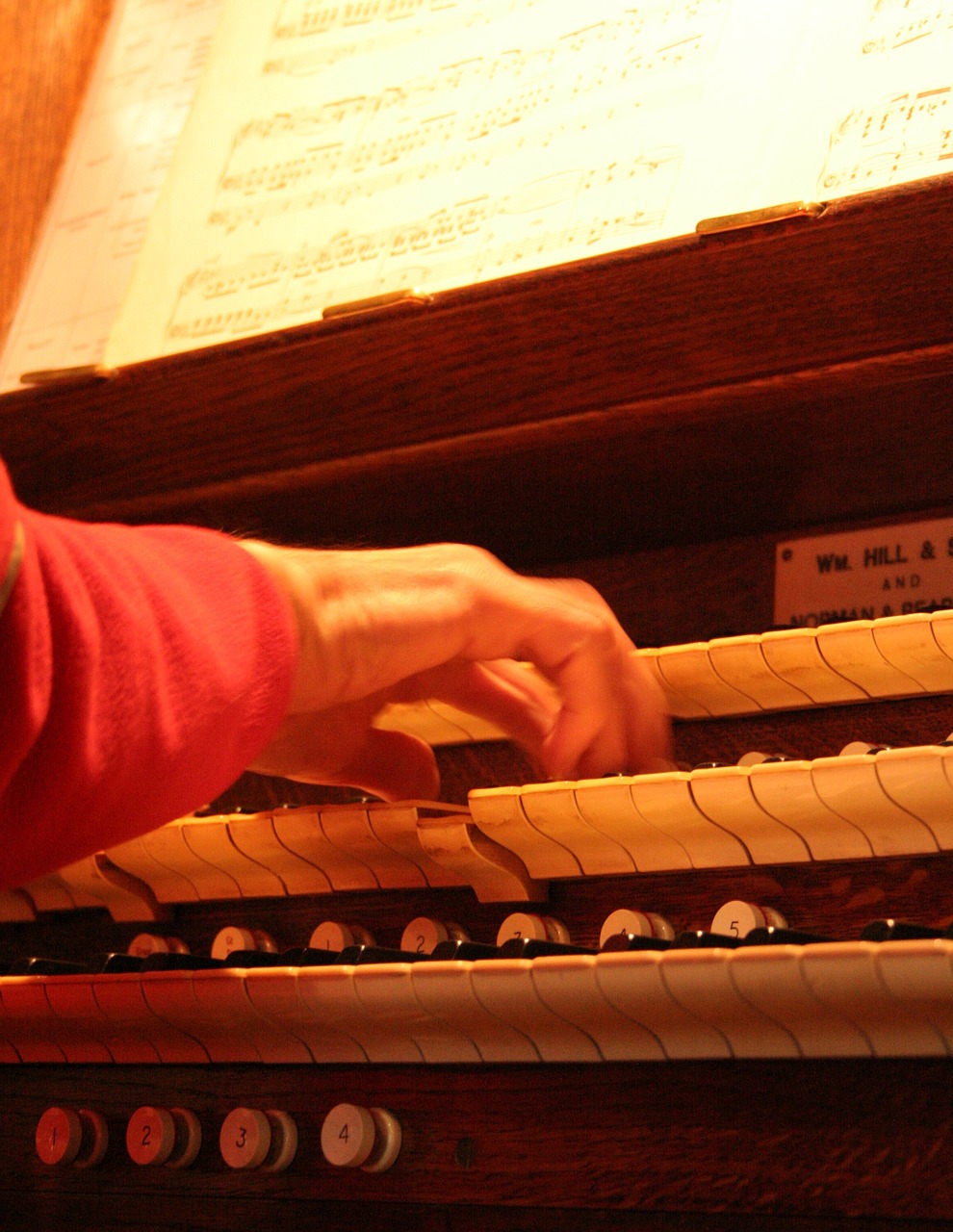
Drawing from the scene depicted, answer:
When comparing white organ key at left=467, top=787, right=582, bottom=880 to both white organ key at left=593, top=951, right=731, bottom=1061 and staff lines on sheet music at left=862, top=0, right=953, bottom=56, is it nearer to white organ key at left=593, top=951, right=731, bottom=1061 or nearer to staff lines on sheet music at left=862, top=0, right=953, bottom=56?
white organ key at left=593, top=951, right=731, bottom=1061

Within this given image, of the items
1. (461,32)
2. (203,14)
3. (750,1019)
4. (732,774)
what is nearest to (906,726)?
(732,774)

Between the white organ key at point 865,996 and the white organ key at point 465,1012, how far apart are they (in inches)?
7.4

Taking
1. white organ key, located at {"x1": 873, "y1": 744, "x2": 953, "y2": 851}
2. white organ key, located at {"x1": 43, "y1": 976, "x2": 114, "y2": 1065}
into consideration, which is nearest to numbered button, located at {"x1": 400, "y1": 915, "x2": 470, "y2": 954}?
white organ key, located at {"x1": 43, "y1": 976, "x2": 114, "y2": 1065}

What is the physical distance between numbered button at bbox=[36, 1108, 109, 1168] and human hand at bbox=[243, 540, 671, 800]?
0.27 m

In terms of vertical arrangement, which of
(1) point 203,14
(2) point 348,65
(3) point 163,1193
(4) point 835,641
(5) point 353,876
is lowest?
(3) point 163,1193

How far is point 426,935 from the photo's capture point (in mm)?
912

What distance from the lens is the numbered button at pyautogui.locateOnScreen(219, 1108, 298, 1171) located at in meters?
0.81

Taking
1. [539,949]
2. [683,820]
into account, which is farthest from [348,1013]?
[683,820]

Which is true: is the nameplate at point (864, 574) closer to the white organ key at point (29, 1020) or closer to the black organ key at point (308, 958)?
the black organ key at point (308, 958)

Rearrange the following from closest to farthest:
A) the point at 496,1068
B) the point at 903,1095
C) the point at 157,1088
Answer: the point at 903,1095
the point at 496,1068
the point at 157,1088

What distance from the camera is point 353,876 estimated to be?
966 millimetres

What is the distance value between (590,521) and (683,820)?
1.49 ft

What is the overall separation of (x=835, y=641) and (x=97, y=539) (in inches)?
20.0

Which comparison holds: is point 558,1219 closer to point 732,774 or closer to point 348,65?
point 732,774
